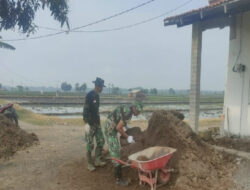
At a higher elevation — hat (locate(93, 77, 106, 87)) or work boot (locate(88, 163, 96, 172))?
hat (locate(93, 77, 106, 87))

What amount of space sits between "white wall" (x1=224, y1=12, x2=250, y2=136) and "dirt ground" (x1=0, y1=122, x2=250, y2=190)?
244cm

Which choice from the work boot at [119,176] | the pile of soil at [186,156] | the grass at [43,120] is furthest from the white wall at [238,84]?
the grass at [43,120]

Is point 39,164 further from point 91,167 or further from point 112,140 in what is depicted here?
point 112,140

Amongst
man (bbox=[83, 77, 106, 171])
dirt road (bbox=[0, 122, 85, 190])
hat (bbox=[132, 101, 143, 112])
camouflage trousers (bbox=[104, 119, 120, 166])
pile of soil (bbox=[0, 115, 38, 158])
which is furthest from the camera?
pile of soil (bbox=[0, 115, 38, 158])

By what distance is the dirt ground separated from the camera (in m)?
5.25

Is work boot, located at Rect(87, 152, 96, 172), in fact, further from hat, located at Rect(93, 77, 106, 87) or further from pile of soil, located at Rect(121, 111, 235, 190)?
hat, located at Rect(93, 77, 106, 87)

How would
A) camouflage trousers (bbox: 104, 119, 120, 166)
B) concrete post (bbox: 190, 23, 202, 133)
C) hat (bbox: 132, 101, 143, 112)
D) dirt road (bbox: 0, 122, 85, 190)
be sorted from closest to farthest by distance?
hat (bbox: 132, 101, 143, 112) → camouflage trousers (bbox: 104, 119, 120, 166) → dirt road (bbox: 0, 122, 85, 190) → concrete post (bbox: 190, 23, 202, 133)

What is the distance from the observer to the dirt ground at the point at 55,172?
17.2 ft

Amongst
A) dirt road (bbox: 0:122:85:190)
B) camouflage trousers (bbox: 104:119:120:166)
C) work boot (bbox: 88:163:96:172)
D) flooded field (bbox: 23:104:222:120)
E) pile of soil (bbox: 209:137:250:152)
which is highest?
camouflage trousers (bbox: 104:119:120:166)

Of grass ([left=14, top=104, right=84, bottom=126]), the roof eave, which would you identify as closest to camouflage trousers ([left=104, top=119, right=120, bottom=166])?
the roof eave

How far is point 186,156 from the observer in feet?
17.1

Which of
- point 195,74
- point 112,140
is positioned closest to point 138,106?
point 112,140

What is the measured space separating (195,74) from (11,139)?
611 cm

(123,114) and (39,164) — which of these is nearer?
(123,114)
